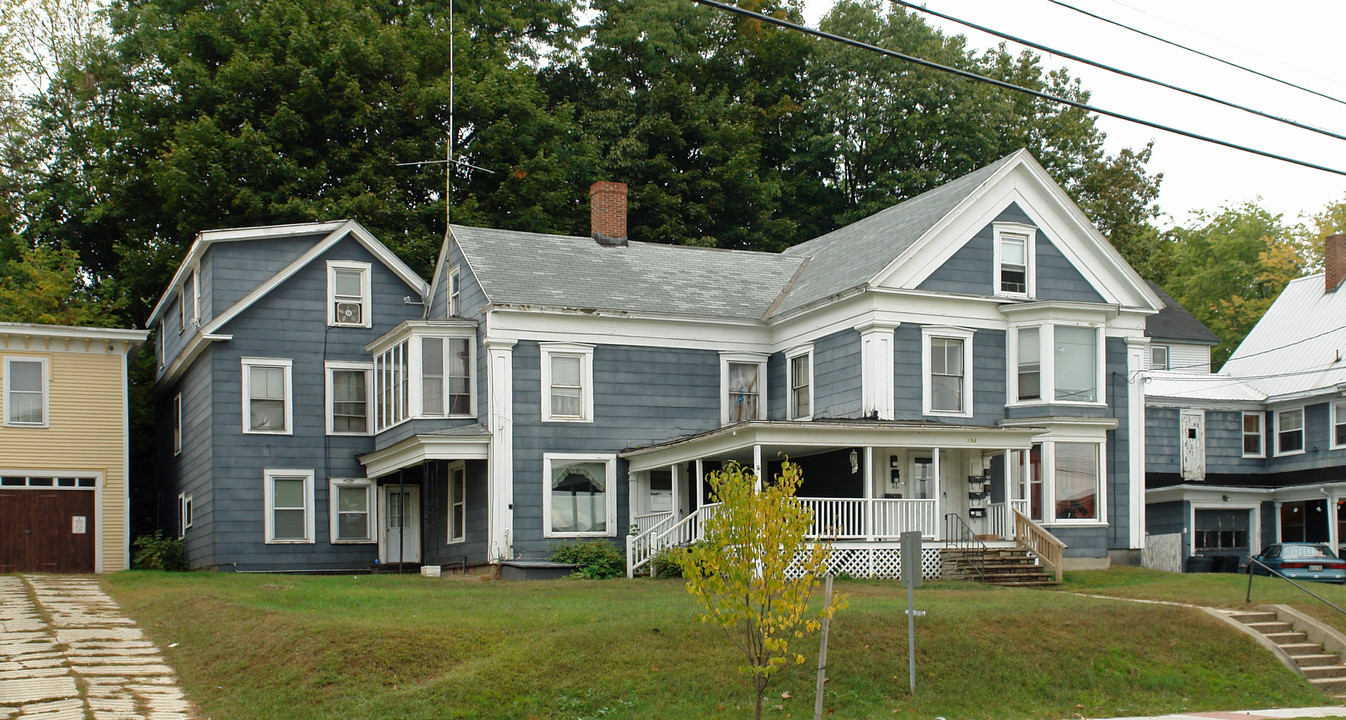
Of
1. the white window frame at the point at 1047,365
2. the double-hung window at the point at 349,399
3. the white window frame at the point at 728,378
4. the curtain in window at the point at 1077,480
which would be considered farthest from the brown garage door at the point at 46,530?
the curtain in window at the point at 1077,480

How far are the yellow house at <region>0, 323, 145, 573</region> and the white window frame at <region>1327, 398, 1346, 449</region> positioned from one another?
1253 inches

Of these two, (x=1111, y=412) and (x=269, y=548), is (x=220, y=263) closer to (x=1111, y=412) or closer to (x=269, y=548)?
(x=269, y=548)

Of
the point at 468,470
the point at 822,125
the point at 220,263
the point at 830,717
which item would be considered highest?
the point at 822,125

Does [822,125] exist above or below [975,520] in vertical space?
above

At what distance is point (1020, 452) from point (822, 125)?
77.8ft

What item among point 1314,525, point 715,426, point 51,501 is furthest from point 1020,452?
point 51,501

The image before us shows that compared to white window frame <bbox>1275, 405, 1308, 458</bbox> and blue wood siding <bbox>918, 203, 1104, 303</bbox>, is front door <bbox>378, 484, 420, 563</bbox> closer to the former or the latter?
blue wood siding <bbox>918, 203, 1104, 303</bbox>

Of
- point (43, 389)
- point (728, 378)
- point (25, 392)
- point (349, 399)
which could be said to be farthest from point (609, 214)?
point (25, 392)

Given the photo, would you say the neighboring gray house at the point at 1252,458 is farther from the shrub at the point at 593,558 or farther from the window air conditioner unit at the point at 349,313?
the window air conditioner unit at the point at 349,313

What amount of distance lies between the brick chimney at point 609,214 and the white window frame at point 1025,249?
9165mm

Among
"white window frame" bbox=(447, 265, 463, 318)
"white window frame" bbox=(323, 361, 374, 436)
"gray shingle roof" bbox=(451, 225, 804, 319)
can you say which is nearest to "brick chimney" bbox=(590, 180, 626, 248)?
"gray shingle roof" bbox=(451, 225, 804, 319)

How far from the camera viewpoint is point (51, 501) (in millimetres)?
31266

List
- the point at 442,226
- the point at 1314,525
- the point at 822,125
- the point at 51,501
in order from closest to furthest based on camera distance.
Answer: the point at 51,501
the point at 1314,525
the point at 442,226
the point at 822,125

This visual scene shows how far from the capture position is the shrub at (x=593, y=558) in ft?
93.1
